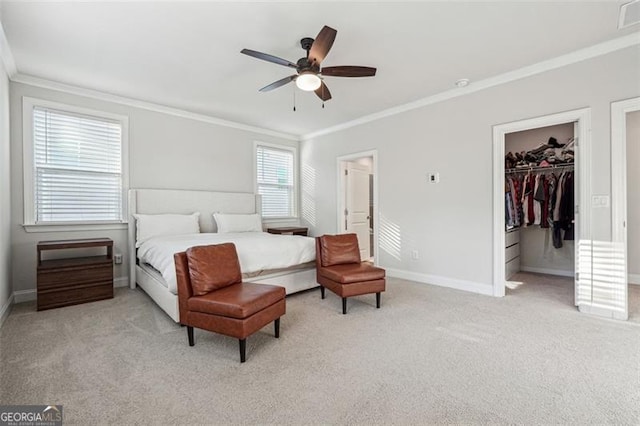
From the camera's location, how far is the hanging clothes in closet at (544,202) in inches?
159

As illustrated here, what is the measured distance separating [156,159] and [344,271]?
11.3 feet

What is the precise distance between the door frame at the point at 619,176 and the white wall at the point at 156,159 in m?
5.06

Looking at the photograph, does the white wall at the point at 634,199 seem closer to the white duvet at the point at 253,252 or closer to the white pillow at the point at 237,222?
the white duvet at the point at 253,252

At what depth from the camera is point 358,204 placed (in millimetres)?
5996

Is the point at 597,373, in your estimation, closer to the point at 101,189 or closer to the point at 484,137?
the point at 484,137

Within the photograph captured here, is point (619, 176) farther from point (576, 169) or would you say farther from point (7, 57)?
point (7, 57)

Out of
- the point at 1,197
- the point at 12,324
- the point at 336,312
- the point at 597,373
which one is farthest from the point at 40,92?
the point at 597,373

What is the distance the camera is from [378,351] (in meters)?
2.23

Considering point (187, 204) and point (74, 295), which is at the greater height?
point (187, 204)

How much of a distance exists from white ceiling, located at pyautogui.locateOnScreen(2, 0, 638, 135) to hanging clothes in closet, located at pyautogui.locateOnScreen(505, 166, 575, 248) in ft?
6.12

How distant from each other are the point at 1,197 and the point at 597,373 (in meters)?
5.24

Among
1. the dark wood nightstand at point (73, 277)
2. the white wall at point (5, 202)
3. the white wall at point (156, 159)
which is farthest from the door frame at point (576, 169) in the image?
the white wall at point (5, 202)

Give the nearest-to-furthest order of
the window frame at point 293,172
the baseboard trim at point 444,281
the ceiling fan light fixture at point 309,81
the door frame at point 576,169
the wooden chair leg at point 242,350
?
1. the wooden chair leg at point 242,350
2. the ceiling fan light fixture at point 309,81
3. the door frame at point 576,169
4. the baseboard trim at point 444,281
5. the window frame at point 293,172

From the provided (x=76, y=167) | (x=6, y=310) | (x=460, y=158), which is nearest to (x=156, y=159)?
(x=76, y=167)
